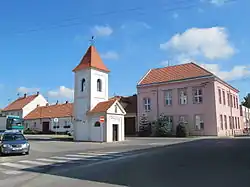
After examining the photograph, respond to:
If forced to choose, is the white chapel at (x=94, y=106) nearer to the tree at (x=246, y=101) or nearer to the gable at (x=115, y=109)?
the gable at (x=115, y=109)

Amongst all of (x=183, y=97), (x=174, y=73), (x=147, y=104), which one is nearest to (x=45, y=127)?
(x=147, y=104)

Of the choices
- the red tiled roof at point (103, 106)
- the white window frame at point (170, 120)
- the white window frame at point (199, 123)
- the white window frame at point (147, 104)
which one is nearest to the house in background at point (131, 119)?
the white window frame at point (147, 104)

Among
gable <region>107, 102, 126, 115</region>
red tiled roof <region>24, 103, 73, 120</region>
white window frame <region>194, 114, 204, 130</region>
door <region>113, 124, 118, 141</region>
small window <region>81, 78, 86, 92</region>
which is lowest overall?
door <region>113, 124, 118, 141</region>

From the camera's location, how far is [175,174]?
417 inches

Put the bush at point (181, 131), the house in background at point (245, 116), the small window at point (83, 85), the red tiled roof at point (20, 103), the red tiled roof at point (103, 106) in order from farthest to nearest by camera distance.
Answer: the red tiled roof at point (20, 103) → the house in background at point (245, 116) → the bush at point (181, 131) → the small window at point (83, 85) → the red tiled roof at point (103, 106)

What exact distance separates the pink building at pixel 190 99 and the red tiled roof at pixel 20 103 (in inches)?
1690

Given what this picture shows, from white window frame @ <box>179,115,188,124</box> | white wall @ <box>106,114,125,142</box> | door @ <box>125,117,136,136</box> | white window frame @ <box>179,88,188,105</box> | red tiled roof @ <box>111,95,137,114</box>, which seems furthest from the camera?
red tiled roof @ <box>111,95,137,114</box>

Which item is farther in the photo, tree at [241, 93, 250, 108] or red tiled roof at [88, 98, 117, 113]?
tree at [241, 93, 250, 108]

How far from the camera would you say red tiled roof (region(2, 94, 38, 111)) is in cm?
8262

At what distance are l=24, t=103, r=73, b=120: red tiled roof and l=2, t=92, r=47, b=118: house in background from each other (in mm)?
2180

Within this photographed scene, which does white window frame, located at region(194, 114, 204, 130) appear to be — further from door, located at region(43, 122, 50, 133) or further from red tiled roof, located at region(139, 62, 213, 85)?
door, located at region(43, 122, 50, 133)

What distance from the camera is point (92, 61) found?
134ft

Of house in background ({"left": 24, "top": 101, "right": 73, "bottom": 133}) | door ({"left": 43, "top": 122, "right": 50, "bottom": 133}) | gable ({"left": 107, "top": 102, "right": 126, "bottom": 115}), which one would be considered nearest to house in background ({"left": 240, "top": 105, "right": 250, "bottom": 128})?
gable ({"left": 107, "top": 102, "right": 126, "bottom": 115})

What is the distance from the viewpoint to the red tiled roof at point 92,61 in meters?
40.5
